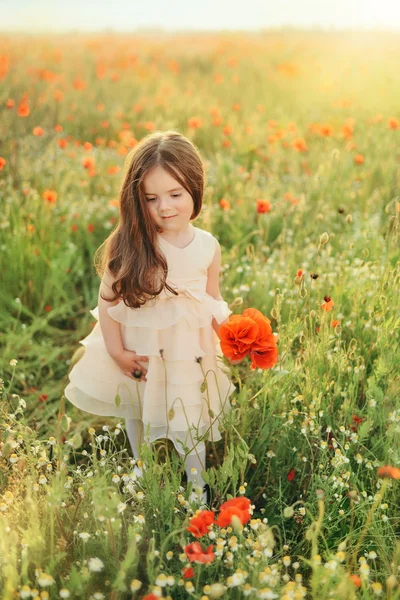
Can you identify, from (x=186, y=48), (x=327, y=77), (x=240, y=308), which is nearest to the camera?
(x=240, y=308)

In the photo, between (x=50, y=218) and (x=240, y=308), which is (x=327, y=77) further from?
(x=240, y=308)

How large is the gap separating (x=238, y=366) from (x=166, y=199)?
122cm

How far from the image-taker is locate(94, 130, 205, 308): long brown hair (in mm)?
2225

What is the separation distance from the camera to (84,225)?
4.20 meters

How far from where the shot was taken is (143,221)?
7.45ft

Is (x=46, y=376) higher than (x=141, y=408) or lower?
lower

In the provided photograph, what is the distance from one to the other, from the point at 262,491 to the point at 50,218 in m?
2.51

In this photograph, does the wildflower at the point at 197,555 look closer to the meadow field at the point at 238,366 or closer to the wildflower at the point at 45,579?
the meadow field at the point at 238,366

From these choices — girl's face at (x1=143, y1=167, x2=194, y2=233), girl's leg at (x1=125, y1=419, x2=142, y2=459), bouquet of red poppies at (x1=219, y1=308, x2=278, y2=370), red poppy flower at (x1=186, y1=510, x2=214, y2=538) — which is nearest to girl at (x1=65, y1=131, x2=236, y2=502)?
girl's face at (x1=143, y1=167, x2=194, y2=233)

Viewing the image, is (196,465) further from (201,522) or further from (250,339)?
(201,522)

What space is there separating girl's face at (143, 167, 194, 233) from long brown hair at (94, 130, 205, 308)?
0.7 inches

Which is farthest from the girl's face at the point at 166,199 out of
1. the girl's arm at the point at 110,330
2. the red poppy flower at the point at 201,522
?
the red poppy flower at the point at 201,522

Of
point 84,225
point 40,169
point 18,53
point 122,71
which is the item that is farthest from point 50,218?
point 18,53

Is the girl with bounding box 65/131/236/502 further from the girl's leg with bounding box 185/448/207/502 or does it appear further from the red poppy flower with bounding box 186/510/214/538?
the red poppy flower with bounding box 186/510/214/538
